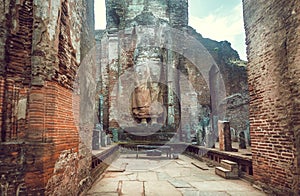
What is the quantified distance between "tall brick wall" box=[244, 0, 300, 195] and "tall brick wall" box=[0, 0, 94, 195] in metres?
3.70

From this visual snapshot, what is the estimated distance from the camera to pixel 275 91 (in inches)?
154

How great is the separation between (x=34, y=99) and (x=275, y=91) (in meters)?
4.12

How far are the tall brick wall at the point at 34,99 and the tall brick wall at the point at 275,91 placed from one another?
370 cm

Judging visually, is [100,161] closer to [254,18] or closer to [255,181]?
[255,181]

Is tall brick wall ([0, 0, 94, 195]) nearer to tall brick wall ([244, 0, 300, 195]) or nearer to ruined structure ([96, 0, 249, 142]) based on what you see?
tall brick wall ([244, 0, 300, 195])

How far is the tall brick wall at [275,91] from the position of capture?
340 centimetres

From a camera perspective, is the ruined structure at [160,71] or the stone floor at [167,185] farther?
the ruined structure at [160,71]

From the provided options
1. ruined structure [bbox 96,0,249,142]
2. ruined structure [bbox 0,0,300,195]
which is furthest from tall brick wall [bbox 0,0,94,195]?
ruined structure [bbox 96,0,249,142]

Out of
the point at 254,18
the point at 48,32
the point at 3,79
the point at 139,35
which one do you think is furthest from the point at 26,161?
the point at 139,35

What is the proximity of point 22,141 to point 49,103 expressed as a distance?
1.77 ft

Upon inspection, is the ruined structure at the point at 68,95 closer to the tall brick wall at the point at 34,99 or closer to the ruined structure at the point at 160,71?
the tall brick wall at the point at 34,99

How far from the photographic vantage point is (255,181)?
14.6 feet

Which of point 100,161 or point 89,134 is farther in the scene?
point 100,161

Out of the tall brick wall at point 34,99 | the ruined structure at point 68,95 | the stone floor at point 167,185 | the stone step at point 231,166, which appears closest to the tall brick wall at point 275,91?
the ruined structure at point 68,95
